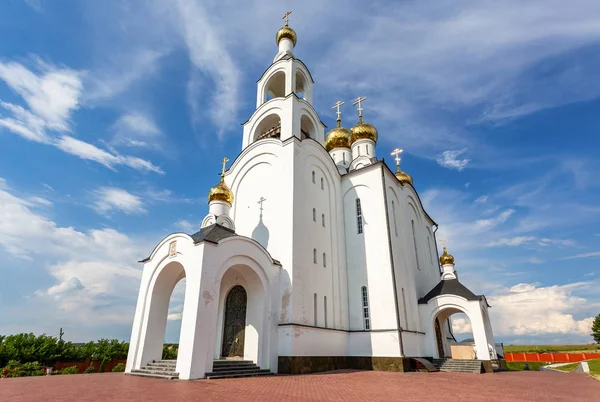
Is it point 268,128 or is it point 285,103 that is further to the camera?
point 268,128

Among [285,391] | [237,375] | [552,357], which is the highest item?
[237,375]

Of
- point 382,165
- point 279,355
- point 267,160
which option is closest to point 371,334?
point 279,355

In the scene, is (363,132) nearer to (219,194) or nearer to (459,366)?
(219,194)

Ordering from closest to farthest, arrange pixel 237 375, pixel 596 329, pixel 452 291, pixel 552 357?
1. pixel 237 375
2. pixel 452 291
3. pixel 552 357
4. pixel 596 329

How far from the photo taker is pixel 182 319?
1014 centimetres

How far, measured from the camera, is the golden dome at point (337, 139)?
870 inches

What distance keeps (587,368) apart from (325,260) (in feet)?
46.4

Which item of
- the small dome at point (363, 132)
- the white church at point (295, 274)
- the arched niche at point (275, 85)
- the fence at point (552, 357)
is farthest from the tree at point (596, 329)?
the arched niche at point (275, 85)

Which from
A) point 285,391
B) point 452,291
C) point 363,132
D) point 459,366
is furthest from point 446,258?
point 285,391

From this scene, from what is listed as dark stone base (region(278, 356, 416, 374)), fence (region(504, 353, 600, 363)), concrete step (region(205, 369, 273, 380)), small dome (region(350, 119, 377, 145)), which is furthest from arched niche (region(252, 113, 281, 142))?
fence (region(504, 353, 600, 363))

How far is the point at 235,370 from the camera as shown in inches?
420

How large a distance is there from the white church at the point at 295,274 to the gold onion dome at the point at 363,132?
1674mm

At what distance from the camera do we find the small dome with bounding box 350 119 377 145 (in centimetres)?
2172

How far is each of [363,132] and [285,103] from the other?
6543 mm
